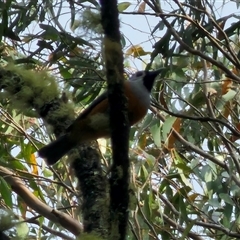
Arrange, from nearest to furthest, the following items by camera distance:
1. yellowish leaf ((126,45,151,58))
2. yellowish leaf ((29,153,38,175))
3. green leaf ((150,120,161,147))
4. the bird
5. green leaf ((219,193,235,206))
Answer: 1. the bird
2. green leaf ((219,193,235,206))
3. green leaf ((150,120,161,147))
4. yellowish leaf ((29,153,38,175))
5. yellowish leaf ((126,45,151,58))

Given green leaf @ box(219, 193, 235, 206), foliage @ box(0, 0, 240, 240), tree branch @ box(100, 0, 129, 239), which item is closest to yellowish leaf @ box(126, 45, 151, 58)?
foliage @ box(0, 0, 240, 240)

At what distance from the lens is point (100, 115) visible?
253cm

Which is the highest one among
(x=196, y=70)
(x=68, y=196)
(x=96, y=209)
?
(x=196, y=70)

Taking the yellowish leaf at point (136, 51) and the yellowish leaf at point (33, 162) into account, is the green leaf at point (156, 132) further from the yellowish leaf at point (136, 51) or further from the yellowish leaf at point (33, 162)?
the yellowish leaf at point (33, 162)

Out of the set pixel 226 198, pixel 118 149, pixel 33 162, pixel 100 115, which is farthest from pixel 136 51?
pixel 118 149

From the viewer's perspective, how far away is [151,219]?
3.34 metres

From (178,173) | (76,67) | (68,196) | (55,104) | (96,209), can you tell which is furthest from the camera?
(68,196)

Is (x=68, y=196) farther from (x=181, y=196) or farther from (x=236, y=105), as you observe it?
(x=236, y=105)

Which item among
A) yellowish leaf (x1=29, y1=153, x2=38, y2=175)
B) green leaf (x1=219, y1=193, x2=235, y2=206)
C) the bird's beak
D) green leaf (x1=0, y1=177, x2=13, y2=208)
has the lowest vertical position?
green leaf (x1=0, y1=177, x2=13, y2=208)

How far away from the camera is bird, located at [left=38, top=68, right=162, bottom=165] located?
2.45 meters

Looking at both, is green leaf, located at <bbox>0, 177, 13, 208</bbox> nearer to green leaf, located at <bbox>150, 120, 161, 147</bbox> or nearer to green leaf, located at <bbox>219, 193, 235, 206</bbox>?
green leaf, located at <bbox>150, 120, 161, 147</bbox>

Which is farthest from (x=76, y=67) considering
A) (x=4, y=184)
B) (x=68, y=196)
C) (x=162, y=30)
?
(x=68, y=196)

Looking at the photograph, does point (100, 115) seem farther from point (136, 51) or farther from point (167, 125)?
point (136, 51)

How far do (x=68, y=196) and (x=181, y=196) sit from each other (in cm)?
68
